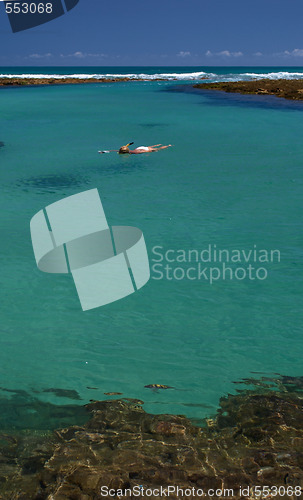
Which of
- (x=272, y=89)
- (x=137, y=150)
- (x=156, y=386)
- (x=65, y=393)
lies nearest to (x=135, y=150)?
(x=137, y=150)

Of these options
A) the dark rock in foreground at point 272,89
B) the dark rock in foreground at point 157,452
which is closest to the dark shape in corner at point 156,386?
the dark rock in foreground at point 157,452

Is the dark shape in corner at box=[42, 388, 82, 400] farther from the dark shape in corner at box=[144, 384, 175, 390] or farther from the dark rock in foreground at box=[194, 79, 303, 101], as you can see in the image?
the dark rock in foreground at box=[194, 79, 303, 101]

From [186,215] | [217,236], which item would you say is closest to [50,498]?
[217,236]

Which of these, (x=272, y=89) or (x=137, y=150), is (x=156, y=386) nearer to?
(x=137, y=150)

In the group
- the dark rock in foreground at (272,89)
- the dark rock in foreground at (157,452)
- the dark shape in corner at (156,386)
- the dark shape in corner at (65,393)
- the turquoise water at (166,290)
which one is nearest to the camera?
the dark rock in foreground at (157,452)

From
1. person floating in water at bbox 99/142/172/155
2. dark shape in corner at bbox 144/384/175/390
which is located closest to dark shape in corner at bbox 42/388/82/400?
dark shape in corner at bbox 144/384/175/390

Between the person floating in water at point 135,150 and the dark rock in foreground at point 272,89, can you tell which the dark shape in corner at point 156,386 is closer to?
the person floating in water at point 135,150
